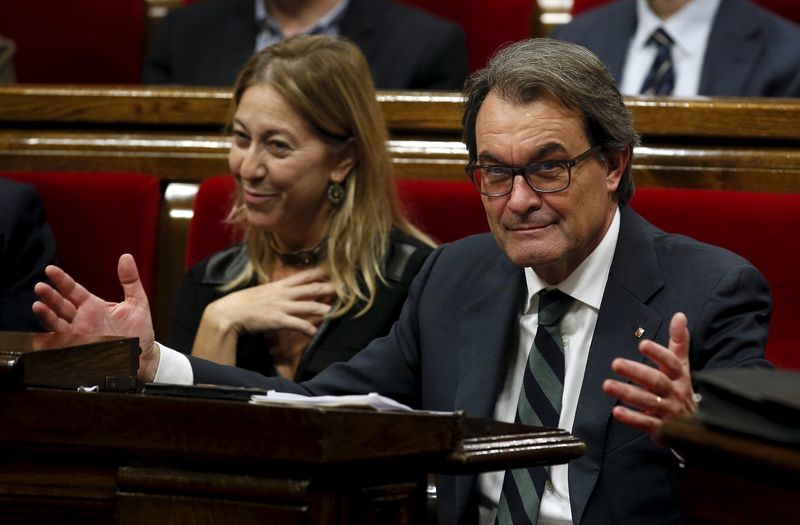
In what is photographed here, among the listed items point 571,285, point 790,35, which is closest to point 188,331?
point 571,285

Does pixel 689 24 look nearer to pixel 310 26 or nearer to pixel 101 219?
pixel 310 26

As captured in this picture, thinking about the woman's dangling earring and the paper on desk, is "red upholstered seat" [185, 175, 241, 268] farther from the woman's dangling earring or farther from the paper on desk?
the paper on desk

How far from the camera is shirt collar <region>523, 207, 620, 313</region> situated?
3.12ft

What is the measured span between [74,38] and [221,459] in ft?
4.31

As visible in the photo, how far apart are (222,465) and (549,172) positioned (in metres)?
0.39

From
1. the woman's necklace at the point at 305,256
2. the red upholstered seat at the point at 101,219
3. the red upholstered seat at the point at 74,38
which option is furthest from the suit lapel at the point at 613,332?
the red upholstered seat at the point at 74,38

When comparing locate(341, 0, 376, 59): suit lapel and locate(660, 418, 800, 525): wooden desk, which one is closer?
locate(660, 418, 800, 525): wooden desk

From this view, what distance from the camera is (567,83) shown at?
3.05 feet

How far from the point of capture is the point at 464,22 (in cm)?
178

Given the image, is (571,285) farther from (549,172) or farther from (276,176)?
(276,176)

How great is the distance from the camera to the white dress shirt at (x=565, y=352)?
905 mm

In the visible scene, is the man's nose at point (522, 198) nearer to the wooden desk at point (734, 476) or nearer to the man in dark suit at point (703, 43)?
the wooden desk at point (734, 476)

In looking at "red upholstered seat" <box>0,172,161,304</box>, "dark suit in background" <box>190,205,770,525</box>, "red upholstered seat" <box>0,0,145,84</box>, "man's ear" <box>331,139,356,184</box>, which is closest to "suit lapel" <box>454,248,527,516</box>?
"dark suit in background" <box>190,205,770,525</box>

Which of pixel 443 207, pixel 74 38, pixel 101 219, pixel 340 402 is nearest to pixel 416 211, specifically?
pixel 443 207
